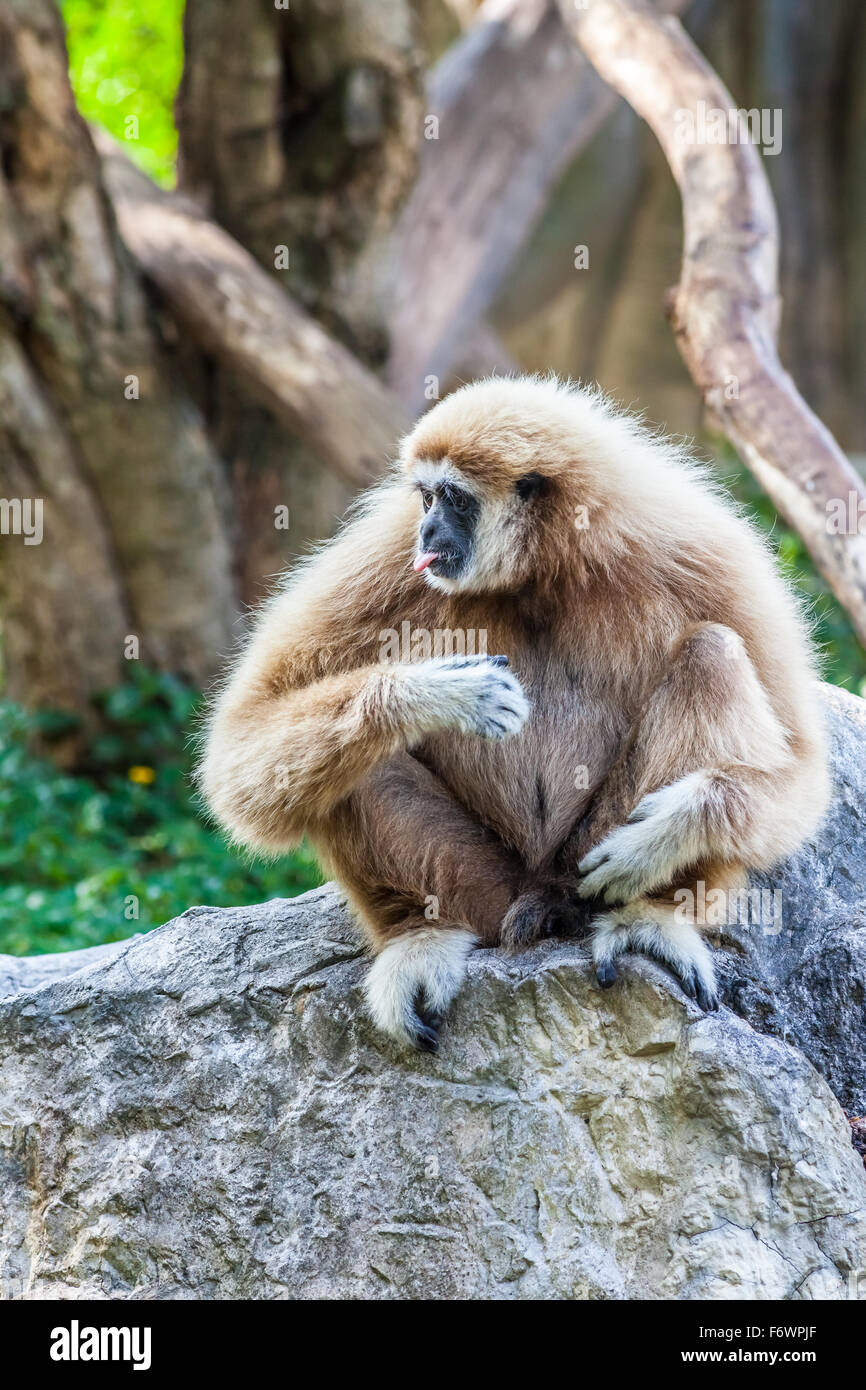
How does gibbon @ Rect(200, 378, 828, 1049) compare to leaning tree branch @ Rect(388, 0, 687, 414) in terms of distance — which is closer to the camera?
gibbon @ Rect(200, 378, 828, 1049)

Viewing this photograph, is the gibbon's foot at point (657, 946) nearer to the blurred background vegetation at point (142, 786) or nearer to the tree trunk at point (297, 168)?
the blurred background vegetation at point (142, 786)

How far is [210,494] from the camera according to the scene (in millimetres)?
9500

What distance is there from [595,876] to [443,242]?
769 centimetres

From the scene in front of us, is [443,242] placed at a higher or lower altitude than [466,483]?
higher

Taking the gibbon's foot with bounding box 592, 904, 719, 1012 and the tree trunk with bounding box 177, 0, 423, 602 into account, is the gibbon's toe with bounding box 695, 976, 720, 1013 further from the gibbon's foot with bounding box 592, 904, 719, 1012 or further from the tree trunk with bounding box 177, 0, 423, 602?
the tree trunk with bounding box 177, 0, 423, 602

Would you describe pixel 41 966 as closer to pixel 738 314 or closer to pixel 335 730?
pixel 335 730

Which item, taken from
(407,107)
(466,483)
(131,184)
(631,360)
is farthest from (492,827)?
(631,360)

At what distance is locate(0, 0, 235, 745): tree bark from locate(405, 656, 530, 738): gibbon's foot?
17.9 ft

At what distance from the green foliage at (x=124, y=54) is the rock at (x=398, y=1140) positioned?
12.0m

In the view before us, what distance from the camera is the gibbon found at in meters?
4.08

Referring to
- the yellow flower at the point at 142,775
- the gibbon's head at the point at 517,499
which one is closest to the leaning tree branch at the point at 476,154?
the yellow flower at the point at 142,775

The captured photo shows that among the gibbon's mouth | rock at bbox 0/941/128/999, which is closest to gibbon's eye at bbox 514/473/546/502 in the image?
the gibbon's mouth

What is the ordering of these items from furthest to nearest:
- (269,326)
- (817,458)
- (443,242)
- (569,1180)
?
(443,242), (269,326), (817,458), (569,1180)
